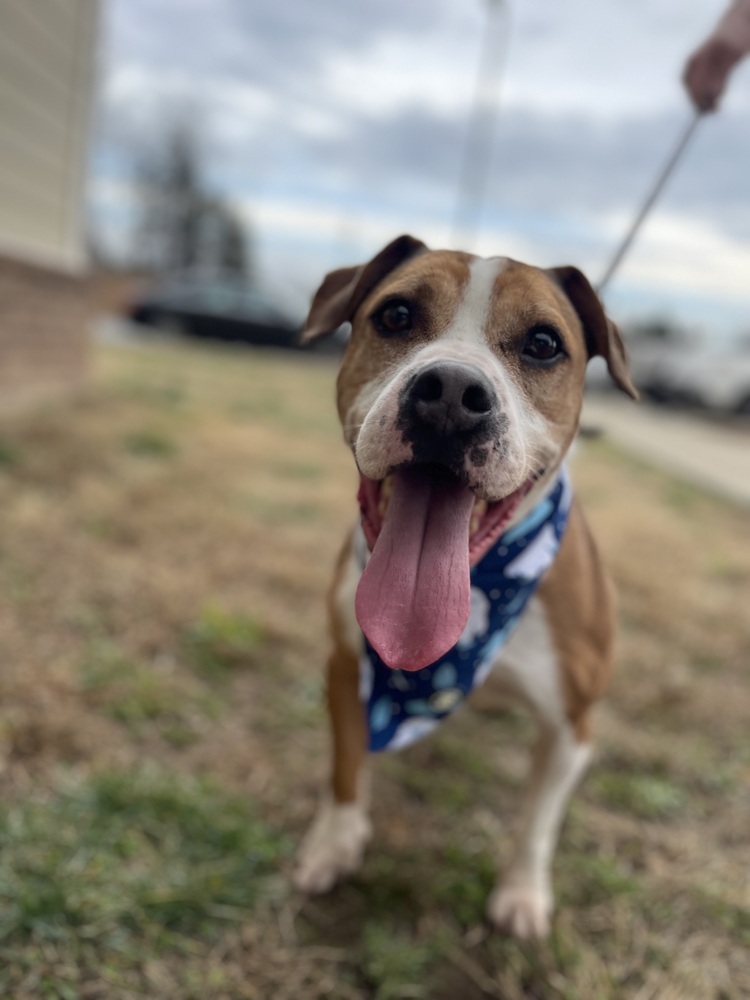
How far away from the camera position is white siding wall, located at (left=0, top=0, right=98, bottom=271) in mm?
6688

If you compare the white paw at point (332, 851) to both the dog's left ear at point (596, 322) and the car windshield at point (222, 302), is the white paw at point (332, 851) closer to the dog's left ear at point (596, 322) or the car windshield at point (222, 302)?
the dog's left ear at point (596, 322)

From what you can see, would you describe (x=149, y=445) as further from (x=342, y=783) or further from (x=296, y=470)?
(x=342, y=783)

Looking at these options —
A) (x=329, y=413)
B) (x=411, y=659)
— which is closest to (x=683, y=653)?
(x=411, y=659)

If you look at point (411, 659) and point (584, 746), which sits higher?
point (411, 659)

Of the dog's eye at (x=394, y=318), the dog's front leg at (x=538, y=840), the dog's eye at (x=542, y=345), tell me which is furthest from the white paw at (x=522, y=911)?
the dog's eye at (x=394, y=318)

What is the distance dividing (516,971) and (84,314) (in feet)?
25.9

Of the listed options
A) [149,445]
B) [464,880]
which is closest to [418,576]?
[464,880]

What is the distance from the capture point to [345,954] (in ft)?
7.23

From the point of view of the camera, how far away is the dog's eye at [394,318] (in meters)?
2.13

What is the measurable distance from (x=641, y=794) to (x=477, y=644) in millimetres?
1186

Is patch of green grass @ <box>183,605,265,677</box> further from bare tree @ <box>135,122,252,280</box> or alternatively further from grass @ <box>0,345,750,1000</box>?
bare tree @ <box>135,122,252,280</box>

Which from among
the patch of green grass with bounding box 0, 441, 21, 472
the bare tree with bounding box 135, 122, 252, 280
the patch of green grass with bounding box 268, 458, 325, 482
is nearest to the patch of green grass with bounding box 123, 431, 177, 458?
the patch of green grass with bounding box 268, 458, 325, 482

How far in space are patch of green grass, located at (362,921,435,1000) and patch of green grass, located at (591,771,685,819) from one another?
39.8 inches

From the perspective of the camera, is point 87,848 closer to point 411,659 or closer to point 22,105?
point 411,659
